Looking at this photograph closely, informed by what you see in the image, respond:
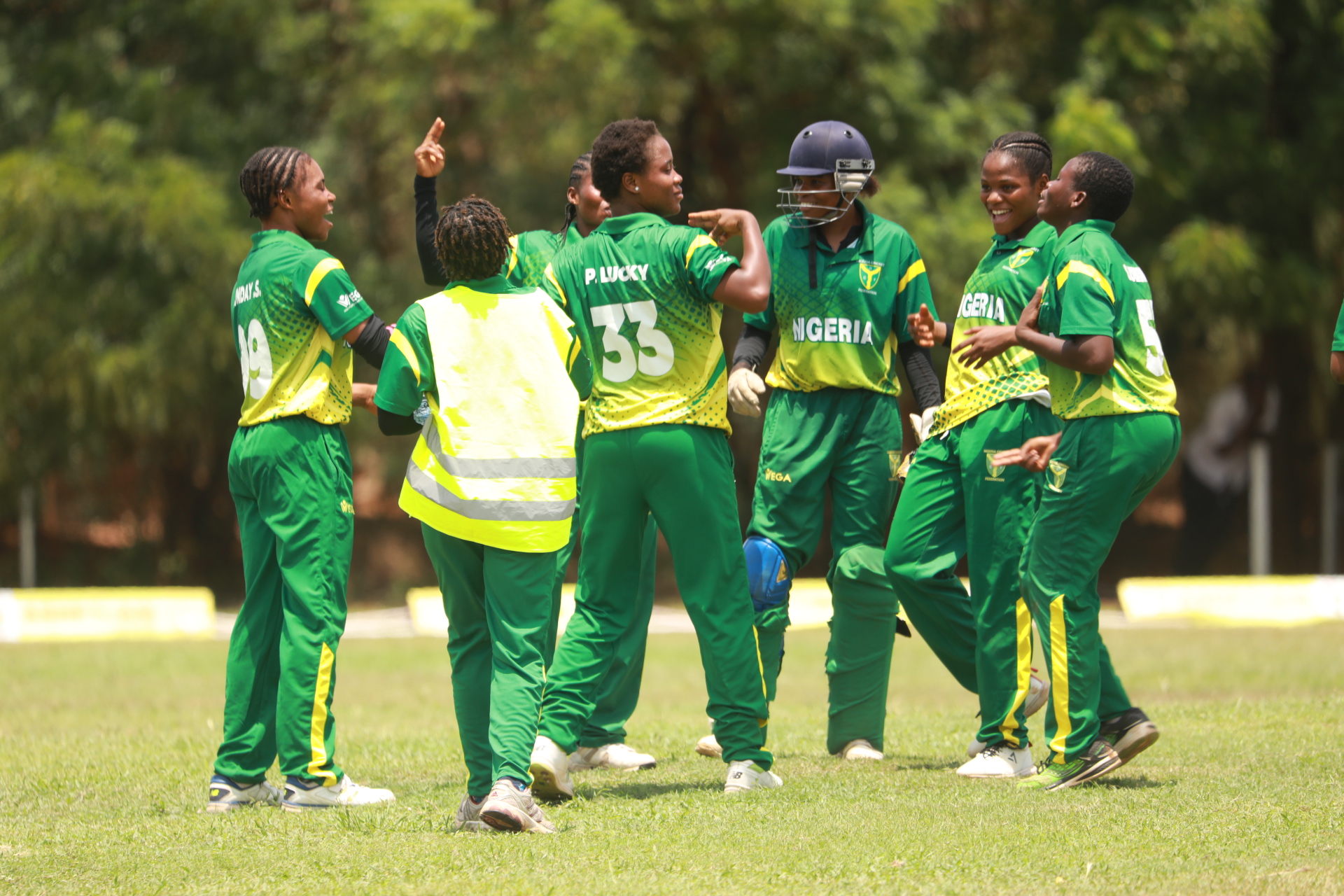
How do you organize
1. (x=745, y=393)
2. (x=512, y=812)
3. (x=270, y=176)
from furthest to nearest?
(x=745, y=393) < (x=270, y=176) < (x=512, y=812)

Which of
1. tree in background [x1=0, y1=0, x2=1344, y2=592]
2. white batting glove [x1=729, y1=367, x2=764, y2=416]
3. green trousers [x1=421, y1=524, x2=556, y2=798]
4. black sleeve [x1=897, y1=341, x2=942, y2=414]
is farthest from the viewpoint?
tree in background [x1=0, y1=0, x2=1344, y2=592]

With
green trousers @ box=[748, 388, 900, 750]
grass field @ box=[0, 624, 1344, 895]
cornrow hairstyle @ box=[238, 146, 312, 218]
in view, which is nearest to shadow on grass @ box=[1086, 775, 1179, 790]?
grass field @ box=[0, 624, 1344, 895]

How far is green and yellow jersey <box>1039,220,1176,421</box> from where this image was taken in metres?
5.40

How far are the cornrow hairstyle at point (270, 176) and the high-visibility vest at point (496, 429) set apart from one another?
4.16ft

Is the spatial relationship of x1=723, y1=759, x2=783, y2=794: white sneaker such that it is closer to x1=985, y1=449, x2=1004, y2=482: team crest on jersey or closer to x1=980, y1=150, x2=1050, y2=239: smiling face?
x1=985, y1=449, x2=1004, y2=482: team crest on jersey

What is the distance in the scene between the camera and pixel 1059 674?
5578 mm

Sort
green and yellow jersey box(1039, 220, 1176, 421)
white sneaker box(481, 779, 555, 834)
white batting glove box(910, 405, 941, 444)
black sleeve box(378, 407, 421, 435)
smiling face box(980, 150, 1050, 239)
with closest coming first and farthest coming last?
white sneaker box(481, 779, 555, 834), black sleeve box(378, 407, 421, 435), green and yellow jersey box(1039, 220, 1176, 421), smiling face box(980, 150, 1050, 239), white batting glove box(910, 405, 941, 444)

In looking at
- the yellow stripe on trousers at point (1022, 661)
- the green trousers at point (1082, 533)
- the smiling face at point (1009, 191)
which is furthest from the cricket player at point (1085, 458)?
the smiling face at point (1009, 191)

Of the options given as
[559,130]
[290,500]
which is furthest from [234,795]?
[559,130]

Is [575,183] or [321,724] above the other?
[575,183]

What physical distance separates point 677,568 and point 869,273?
1779 mm

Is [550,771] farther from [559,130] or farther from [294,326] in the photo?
[559,130]

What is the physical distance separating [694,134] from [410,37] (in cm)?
412

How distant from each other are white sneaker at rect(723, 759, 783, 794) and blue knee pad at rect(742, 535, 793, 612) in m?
0.96
